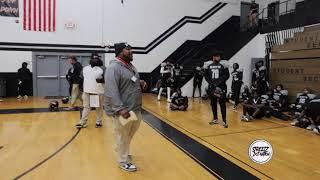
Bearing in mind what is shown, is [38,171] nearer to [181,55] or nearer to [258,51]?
[181,55]

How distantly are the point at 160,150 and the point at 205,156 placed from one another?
714 millimetres

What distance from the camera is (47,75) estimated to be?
11203 millimetres

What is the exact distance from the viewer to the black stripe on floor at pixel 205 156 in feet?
10.7

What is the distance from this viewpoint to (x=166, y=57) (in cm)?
1278

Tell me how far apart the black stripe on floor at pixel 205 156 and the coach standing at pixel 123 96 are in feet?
3.34

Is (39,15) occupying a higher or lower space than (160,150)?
higher

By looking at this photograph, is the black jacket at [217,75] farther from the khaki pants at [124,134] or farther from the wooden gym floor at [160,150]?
the khaki pants at [124,134]

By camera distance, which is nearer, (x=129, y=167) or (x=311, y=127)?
(x=129, y=167)

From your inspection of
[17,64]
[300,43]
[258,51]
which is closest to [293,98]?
[300,43]

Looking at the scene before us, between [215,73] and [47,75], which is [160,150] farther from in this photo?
[47,75]

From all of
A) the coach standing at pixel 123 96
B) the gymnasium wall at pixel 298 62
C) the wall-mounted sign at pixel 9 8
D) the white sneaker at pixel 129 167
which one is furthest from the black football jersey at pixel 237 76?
the wall-mounted sign at pixel 9 8

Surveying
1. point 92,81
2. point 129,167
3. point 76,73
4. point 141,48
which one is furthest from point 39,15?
point 129,167

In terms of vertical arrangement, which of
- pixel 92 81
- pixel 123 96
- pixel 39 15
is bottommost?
pixel 123 96

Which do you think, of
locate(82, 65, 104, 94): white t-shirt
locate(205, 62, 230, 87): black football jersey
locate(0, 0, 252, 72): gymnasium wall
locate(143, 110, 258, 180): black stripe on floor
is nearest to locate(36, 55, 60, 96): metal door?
locate(0, 0, 252, 72): gymnasium wall
